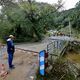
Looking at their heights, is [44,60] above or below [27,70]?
above

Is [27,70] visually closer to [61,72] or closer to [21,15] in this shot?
[61,72]

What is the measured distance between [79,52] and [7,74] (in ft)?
21.4

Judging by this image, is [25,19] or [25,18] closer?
[25,19]

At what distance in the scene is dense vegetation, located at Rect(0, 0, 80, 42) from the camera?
16750 mm

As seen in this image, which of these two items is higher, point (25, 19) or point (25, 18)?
point (25, 18)

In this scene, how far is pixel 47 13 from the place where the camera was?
20.2m

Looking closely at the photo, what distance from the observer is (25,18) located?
18.2 metres

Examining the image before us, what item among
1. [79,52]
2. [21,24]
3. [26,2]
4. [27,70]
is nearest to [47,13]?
[26,2]

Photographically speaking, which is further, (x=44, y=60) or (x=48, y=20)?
(x=48, y=20)

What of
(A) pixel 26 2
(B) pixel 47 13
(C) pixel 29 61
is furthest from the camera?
(B) pixel 47 13

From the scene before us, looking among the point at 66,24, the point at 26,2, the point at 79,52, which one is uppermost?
the point at 26,2

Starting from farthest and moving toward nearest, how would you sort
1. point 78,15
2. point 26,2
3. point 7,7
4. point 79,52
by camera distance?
point 78,15 < point 26,2 < point 7,7 < point 79,52

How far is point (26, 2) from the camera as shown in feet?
61.6

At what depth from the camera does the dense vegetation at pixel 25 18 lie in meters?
16.8
